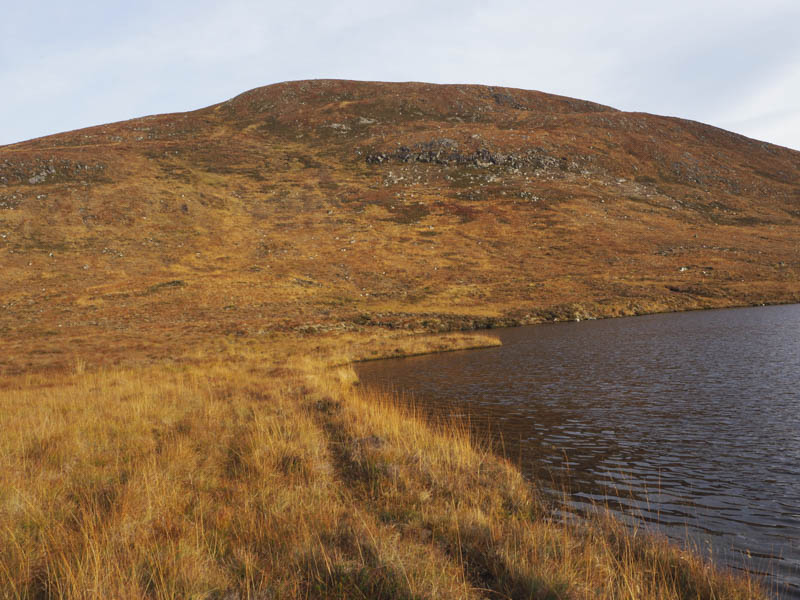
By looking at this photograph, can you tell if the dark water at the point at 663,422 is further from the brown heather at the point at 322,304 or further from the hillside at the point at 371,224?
the hillside at the point at 371,224

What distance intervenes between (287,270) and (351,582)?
54.3 meters

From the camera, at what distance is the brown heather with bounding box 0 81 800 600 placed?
15.4 ft

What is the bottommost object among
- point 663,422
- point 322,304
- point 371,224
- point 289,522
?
point 663,422

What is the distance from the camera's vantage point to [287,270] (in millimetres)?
56312

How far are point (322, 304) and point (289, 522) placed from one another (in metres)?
41.9

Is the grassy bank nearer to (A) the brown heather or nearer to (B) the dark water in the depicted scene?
(A) the brown heather

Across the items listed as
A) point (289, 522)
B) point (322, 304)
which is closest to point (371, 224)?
point (322, 304)

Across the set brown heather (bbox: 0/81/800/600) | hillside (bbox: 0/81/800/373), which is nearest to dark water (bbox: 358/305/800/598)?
brown heather (bbox: 0/81/800/600)

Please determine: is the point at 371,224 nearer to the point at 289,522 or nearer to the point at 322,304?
the point at 322,304

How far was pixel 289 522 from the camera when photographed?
5.26 m

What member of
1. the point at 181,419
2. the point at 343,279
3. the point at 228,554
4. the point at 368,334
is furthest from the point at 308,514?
the point at 343,279

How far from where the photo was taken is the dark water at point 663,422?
6.60 meters

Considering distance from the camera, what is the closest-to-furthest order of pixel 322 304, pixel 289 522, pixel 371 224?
pixel 289 522 → pixel 322 304 → pixel 371 224

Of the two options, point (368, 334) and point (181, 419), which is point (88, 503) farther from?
point (368, 334)
